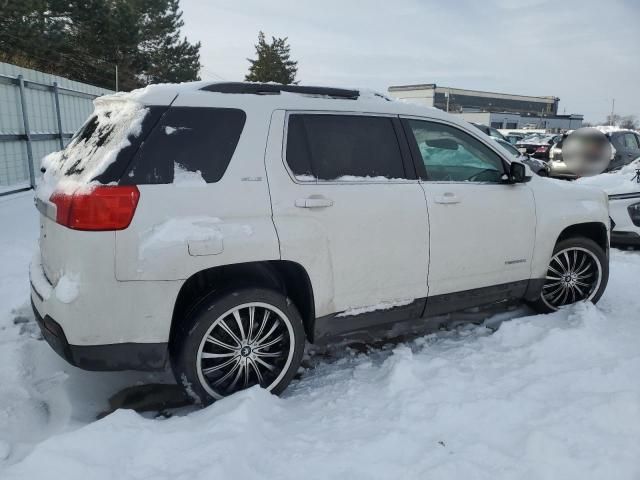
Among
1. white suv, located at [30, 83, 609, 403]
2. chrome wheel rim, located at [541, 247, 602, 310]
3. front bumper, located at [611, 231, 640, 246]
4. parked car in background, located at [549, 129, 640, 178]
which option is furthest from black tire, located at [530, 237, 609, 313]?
parked car in background, located at [549, 129, 640, 178]

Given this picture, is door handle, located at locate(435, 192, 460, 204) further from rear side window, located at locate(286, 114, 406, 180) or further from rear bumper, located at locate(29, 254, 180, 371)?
rear bumper, located at locate(29, 254, 180, 371)

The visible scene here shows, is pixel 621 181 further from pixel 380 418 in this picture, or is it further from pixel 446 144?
pixel 380 418

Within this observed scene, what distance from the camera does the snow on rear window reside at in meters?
2.68

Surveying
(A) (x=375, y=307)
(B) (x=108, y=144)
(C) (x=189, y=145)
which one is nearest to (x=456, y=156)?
(A) (x=375, y=307)

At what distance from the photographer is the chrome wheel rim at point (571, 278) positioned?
444 centimetres

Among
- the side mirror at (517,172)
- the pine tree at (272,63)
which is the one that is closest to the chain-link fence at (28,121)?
the side mirror at (517,172)

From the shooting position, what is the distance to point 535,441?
2.53m

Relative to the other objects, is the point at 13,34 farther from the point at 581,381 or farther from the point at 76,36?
the point at 581,381

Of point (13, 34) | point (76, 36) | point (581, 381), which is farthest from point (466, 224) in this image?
point (76, 36)

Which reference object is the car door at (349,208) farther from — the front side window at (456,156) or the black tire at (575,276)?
the black tire at (575,276)

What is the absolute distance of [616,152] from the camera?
1283cm

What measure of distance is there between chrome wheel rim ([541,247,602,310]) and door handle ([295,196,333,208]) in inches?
95.6

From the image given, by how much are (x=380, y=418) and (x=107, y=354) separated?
1.54m

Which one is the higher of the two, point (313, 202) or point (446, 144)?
point (446, 144)
